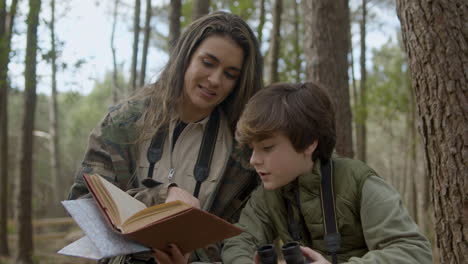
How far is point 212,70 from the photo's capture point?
2.58 metres

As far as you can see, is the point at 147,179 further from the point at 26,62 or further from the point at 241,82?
the point at 26,62

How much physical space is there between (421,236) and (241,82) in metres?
1.31

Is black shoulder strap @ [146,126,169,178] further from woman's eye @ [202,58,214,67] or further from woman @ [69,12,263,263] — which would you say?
woman's eye @ [202,58,214,67]

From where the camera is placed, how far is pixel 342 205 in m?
2.06

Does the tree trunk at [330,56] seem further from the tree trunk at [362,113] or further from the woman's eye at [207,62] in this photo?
the tree trunk at [362,113]

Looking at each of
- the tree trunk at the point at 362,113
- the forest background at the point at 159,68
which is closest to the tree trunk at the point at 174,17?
the forest background at the point at 159,68

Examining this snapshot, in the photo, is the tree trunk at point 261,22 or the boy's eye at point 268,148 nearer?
the boy's eye at point 268,148

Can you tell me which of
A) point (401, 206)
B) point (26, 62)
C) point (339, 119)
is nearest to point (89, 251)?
point (401, 206)

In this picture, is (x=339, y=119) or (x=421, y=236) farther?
(x=339, y=119)

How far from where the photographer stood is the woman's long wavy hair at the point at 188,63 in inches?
104

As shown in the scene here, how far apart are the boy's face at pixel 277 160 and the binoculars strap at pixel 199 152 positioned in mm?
525

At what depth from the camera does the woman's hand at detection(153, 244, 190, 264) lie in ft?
6.75

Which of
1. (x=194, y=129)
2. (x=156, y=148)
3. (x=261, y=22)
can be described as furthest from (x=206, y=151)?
(x=261, y=22)

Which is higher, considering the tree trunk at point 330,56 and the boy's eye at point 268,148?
the tree trunk at point 330,56
